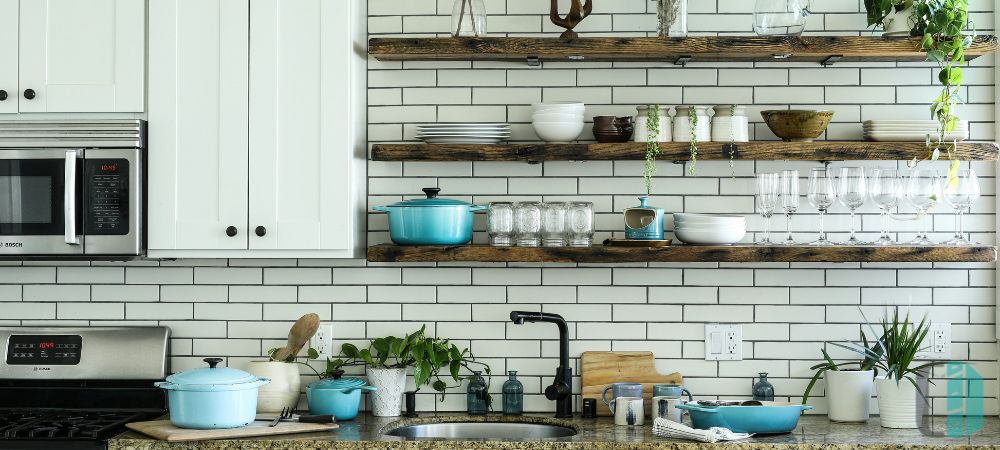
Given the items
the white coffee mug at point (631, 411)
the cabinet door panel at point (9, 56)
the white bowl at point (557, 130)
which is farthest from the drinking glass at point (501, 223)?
the cabinet door panel at point (9, 56)

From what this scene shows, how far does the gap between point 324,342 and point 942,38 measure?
2.32 m

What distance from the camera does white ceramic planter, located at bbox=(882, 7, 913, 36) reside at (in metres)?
3.35

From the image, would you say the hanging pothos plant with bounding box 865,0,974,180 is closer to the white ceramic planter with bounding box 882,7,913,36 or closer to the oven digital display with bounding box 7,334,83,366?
the white ceramic planter with bounding box 882,7,913,36

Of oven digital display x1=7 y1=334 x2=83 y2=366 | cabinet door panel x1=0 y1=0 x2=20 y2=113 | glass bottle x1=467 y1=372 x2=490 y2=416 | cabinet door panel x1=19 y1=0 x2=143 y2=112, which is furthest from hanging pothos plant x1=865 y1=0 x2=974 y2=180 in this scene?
oven digital display x1=7 y1=334 x2=83 y2=366

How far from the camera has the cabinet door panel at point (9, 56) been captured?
3.37 m

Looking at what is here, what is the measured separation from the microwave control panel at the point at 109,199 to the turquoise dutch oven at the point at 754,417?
191 cm

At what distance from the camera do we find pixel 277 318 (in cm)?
370

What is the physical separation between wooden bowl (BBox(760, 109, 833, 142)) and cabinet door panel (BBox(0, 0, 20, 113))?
250 cm

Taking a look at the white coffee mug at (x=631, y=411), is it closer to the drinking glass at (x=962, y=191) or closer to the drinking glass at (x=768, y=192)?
the drinking glass at (x=768, y=192)

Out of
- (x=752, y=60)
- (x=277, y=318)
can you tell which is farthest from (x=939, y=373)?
(x=277, y=318)

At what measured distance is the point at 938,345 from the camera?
3586 millimetres

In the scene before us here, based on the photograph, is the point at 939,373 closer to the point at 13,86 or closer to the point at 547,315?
the point at 547,315

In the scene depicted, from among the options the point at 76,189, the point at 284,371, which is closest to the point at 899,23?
the point at 284,371

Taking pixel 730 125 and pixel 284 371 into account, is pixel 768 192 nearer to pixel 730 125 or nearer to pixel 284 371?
pixel 730 125
